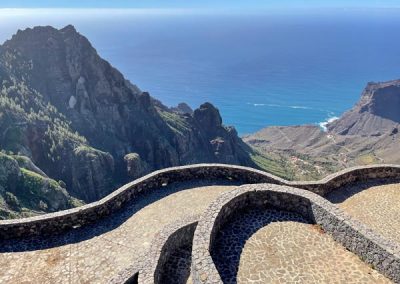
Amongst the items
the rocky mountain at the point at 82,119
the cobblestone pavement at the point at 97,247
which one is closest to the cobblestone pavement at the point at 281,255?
the cobblestone pavement at the point at 97,247

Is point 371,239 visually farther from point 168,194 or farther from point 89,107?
point 89,107

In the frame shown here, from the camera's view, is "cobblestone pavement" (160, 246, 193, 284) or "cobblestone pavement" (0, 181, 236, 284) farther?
"cobblestone pavement" (0, 181, 236, 284)

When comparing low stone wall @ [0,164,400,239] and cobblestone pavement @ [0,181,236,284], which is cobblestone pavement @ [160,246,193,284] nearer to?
cobblestone pavement @ [0,181,236,284]

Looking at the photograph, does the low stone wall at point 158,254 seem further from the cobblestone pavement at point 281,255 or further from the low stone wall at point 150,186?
the low stone wall at point 150,186

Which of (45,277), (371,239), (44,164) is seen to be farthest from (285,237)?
(44,164)

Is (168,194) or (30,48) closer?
(168,194)

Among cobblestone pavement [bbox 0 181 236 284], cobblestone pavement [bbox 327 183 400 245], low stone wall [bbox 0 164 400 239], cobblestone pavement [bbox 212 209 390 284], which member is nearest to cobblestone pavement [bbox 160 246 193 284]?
cobblestone pavement [bbox 0 181 236 284]
